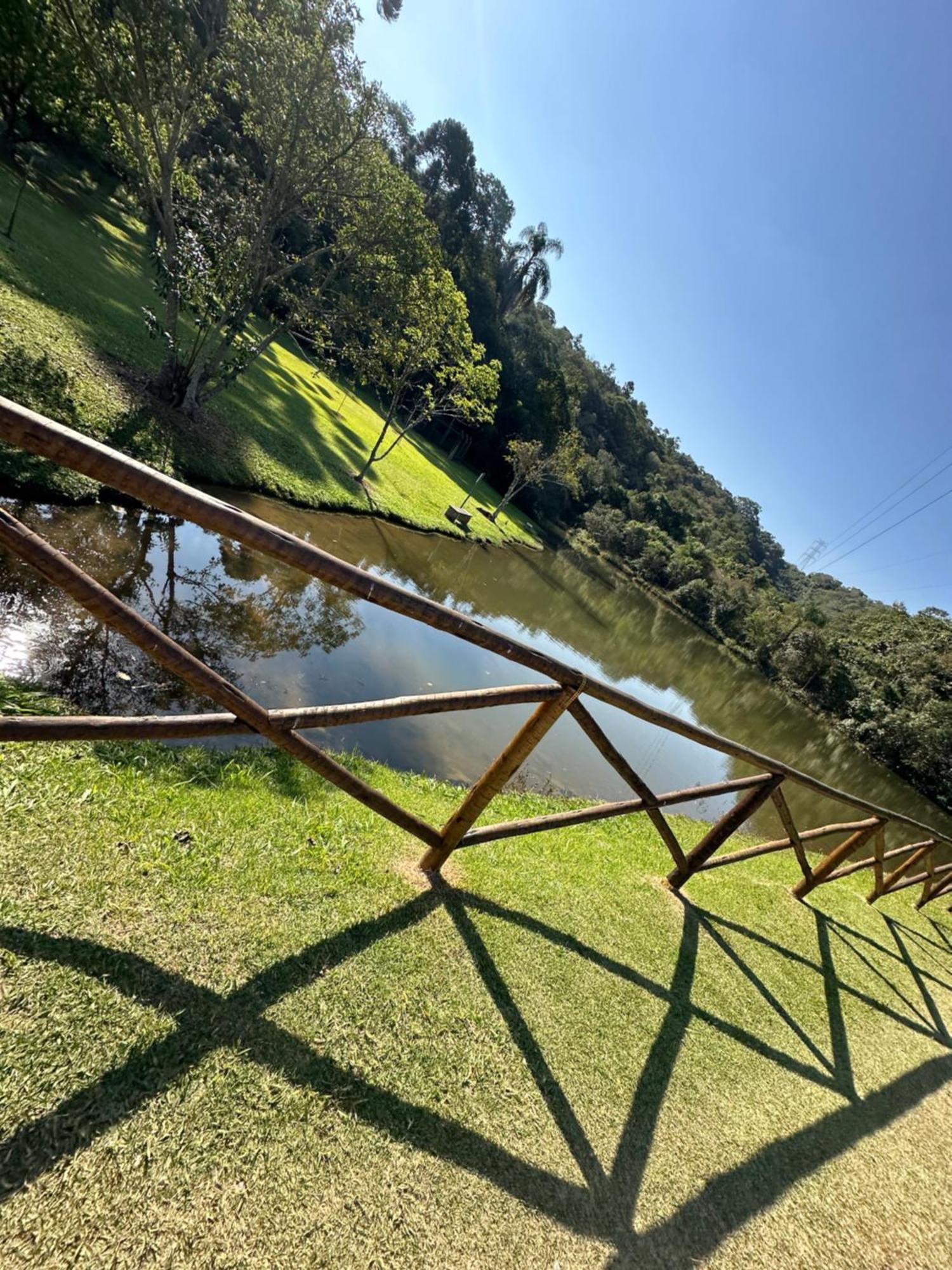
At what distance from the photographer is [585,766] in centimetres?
942

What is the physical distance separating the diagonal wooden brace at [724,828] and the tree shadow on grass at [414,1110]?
172 cm

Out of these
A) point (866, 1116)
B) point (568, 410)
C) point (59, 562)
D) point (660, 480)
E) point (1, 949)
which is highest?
point (660, 480)

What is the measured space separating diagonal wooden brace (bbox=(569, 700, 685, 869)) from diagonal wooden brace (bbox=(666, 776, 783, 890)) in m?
0.44

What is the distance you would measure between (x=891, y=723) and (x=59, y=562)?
3995 centimetres

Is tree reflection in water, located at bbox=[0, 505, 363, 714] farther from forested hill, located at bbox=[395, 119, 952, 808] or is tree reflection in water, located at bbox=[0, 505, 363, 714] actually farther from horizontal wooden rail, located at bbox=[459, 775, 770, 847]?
forested hill, located at bbox=[395, 119, 952, 808]

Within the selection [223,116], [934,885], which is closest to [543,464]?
[223,116]

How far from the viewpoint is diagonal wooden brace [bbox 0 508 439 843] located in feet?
4.99

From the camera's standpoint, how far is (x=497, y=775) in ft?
10.0

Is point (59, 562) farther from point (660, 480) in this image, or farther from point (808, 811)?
point (660, 480)

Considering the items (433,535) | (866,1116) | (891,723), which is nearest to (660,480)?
(891,723)

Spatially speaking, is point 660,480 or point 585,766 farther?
point 660,480

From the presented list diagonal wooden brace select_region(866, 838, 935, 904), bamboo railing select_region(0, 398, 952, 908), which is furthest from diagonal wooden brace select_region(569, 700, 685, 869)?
diagonal wooden brace select_region(866, 838, 935, 904)

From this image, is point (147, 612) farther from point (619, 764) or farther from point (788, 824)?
point (788, 824)

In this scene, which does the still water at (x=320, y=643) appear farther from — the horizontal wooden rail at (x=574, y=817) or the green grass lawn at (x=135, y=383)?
the horizontal wooden rail at (x=574, y=817)
